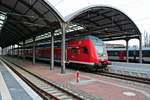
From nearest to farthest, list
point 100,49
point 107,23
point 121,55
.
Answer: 1. point 100,49
2. point 107,23
3. point 121,55

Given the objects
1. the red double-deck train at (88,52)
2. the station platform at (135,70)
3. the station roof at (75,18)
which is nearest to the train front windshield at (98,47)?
the red double-deck train at (88,52)

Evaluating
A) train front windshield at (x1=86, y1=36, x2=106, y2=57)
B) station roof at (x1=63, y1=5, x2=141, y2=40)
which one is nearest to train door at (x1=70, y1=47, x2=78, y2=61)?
train front windshield at (x1=86, y1=36, x2=106, y2=57)

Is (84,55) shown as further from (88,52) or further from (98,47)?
(98,47)

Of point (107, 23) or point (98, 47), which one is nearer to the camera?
point (98, 47)

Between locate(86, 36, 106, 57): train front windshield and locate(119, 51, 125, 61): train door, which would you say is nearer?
locate(86, 36, 106, 57): train front windshield

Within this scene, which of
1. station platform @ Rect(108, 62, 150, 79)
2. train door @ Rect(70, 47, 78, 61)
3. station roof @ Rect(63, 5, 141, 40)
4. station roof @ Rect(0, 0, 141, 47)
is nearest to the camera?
station platform @ Rect(108, 62, 150, 79)

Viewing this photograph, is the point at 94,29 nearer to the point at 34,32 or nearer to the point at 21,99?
the point at 34,32

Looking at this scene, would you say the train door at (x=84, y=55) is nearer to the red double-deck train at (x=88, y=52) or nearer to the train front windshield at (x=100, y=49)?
the red double-deck train at (x=88, y=52)

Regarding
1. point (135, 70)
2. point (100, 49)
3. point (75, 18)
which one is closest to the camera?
point (135, 70)

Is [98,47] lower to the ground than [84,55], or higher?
higher

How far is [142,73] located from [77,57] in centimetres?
681

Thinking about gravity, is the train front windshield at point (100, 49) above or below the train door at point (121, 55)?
above

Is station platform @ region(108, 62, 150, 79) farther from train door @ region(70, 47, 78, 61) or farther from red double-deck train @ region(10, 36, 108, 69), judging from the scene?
train door @ region(70, 47, 78, 61)

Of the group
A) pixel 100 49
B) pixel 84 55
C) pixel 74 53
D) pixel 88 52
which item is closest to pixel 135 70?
pixel 100 49
